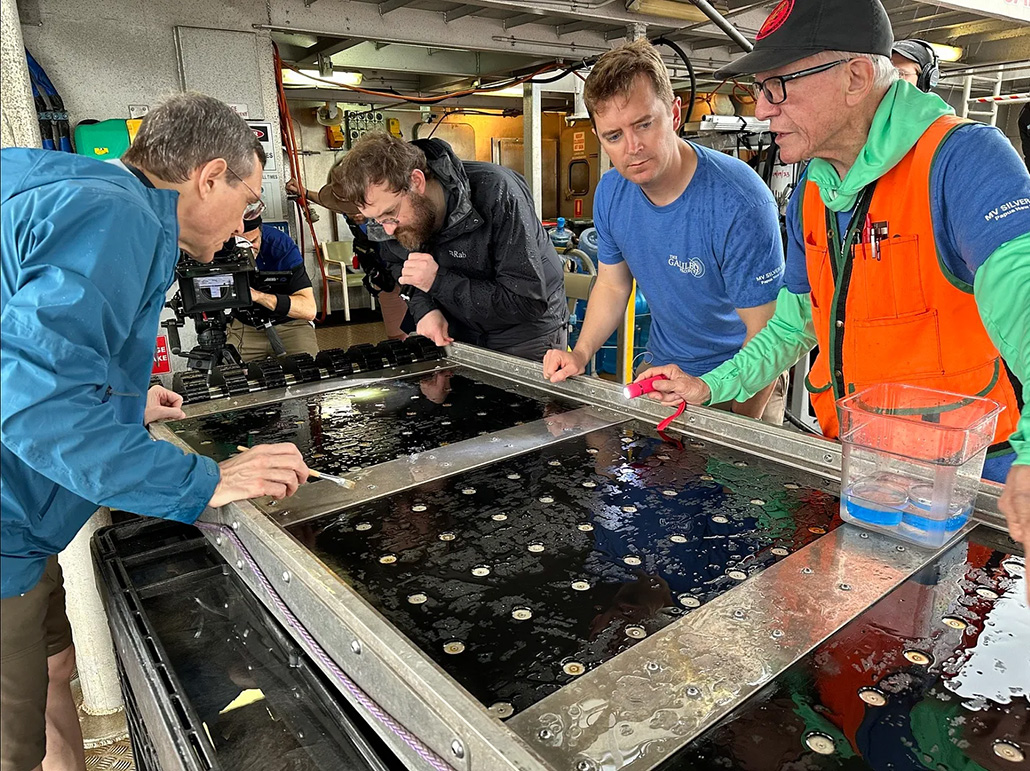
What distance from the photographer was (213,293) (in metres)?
2.46

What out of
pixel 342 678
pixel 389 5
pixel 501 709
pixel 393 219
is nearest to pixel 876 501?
pixel 501 709

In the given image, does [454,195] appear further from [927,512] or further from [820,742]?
[820,742]

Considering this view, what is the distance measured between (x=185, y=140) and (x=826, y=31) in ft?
3.98

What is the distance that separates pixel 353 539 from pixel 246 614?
0.85 ft

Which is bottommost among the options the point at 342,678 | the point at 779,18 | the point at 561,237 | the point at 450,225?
the point at 342,678

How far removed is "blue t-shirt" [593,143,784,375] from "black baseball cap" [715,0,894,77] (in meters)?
0.65

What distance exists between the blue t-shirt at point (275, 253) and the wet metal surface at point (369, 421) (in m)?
1.70

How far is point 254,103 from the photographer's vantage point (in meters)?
4.05

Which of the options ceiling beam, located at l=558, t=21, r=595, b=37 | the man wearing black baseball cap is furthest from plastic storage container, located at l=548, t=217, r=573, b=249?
the man wearing black baseball cap

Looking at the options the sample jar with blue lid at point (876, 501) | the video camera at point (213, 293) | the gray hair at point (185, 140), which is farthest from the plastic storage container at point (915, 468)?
the video camera at point (213, 293)

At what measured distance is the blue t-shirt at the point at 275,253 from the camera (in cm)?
346

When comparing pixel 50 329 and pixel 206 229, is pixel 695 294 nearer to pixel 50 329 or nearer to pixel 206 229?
pixel 206 229

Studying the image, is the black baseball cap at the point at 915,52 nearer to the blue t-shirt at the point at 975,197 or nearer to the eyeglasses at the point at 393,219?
the blue t-shirt at the point at 975,197

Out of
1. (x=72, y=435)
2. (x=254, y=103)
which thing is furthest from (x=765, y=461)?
(x=254, y=103)
